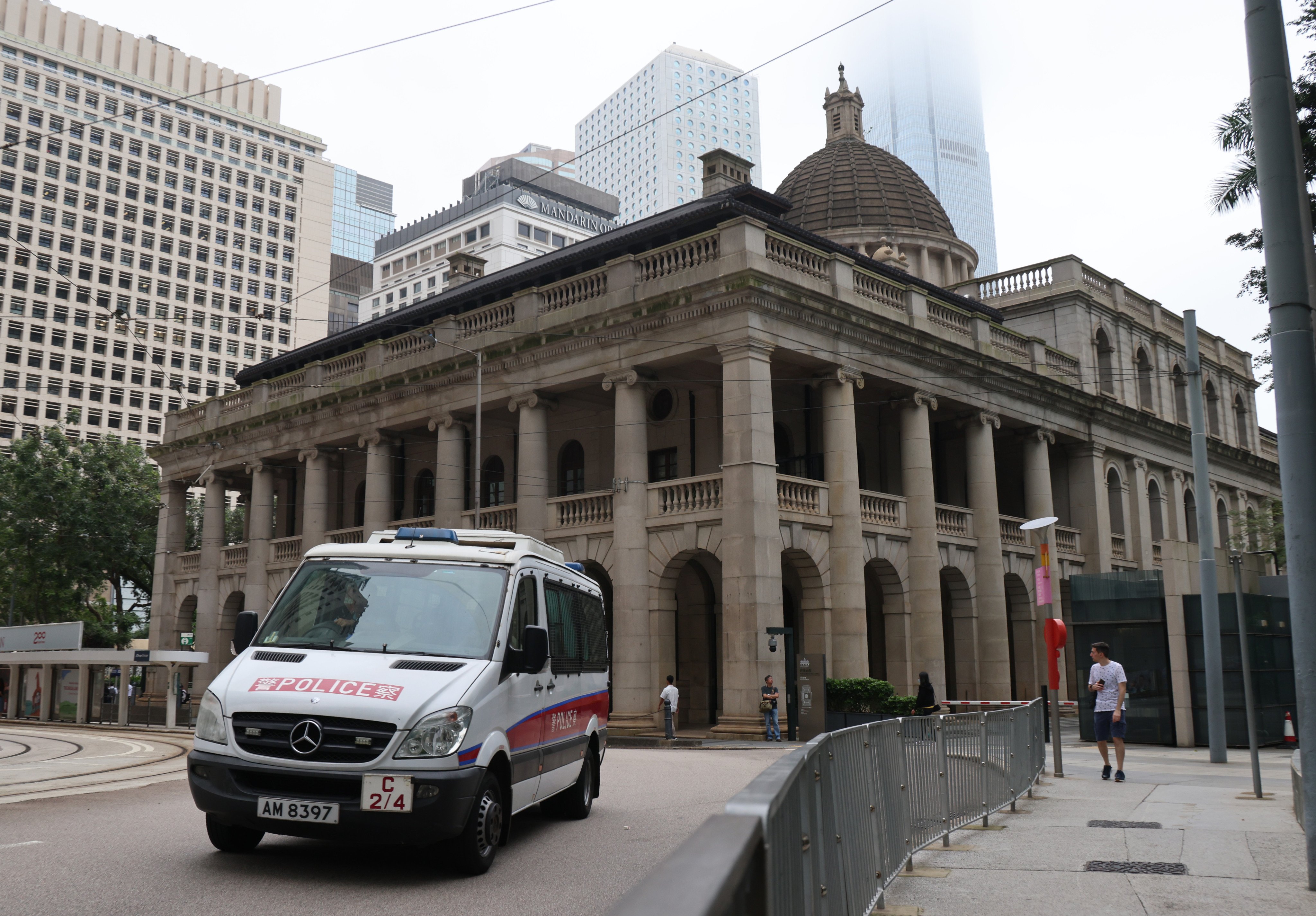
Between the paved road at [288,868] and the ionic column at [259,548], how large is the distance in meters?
28.3

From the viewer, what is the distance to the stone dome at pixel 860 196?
4644 cm

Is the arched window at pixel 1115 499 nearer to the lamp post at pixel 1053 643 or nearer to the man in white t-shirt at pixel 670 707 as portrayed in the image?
the man in white t-shirt at pixel 670 707

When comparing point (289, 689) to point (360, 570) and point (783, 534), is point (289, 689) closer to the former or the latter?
point (360, 570)

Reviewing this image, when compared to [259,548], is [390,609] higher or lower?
lower

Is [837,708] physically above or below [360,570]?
below

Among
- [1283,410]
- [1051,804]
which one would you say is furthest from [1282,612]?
[1283,410]

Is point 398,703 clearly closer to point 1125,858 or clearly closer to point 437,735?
point 437,735

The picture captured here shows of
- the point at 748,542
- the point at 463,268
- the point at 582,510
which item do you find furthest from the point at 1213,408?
the point at 748,542

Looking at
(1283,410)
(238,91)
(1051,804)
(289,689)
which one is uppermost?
(238,91)

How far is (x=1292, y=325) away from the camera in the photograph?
7828 millimetres

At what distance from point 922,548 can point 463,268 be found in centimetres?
2279

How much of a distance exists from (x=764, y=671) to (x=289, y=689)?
17676 millimetres

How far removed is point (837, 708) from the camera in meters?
25.6

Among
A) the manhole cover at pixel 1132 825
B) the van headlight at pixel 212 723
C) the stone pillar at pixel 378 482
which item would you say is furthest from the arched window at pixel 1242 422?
the van headlight at pixel 212 723
